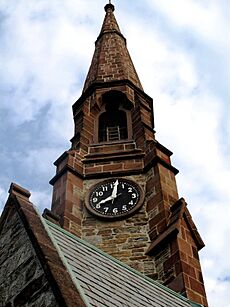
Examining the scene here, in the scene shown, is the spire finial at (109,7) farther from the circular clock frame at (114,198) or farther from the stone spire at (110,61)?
the circular clock frame at (114,198)

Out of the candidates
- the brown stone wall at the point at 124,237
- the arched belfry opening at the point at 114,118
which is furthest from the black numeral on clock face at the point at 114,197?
the arched belfry opening at the point at 114,118

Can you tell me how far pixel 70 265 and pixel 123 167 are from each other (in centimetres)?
984

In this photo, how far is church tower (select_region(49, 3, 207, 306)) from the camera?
12734 millimetres

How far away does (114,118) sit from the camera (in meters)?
20.1

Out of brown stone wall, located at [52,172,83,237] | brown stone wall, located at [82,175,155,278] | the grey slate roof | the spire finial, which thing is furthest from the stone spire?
the grey slate roof

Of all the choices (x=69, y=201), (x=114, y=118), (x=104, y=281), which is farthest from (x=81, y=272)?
(x=114, y=118)

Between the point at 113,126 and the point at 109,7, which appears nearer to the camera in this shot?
the point at 113,126

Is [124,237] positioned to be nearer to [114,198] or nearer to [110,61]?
[114,198]

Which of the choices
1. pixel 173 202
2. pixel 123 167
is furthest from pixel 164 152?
pixel 173 202

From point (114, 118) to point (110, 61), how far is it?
11.1 ft

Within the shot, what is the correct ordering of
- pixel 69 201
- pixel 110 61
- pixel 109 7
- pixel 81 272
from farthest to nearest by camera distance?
pixel 109 7, pixel 110 61, pixel 69 201, pixel 81 272

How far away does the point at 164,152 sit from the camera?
54.9 ft

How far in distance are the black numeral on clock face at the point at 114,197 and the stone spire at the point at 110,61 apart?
6.19 meters

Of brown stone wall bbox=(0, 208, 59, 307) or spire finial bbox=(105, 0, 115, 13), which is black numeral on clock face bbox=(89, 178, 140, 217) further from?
spire finial bbox=(105, 0, 115, 13)
